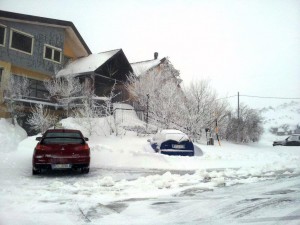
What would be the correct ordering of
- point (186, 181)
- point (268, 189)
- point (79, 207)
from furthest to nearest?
1. point (186, 181)
2. point (268, 189)
3. point (79, 207)

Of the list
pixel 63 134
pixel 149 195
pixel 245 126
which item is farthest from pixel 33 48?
pixel 245 126

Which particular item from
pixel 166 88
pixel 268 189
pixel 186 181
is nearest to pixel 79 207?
pixel 186 181

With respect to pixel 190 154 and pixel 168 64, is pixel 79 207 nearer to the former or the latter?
pixel 190 154

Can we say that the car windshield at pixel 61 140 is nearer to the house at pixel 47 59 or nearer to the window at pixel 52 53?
the house at pixel 47 59

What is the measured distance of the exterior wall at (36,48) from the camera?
2073 centimetres

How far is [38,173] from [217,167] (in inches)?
242

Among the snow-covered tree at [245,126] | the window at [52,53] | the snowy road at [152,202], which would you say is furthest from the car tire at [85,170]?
the snow-covered tree at [245,126]

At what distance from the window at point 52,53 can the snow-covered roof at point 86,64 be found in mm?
1048

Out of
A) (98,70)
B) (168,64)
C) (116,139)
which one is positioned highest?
(168,64)

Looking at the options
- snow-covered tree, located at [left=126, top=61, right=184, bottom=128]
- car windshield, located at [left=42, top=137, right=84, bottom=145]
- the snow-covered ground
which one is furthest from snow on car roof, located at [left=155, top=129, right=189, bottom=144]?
snow-covered tree, located at [left=126, top=61, right=184, bottom=128]

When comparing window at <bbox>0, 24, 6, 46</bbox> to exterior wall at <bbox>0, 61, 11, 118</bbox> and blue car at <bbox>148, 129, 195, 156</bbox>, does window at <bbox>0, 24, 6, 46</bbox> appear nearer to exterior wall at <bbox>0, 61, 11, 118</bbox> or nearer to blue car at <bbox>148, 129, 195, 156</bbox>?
exterior wall at <bbox>0, 61, 11, 118</bbox>

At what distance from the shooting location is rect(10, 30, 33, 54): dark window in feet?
69.5

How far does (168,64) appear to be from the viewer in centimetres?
3189

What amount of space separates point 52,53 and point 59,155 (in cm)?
1755
